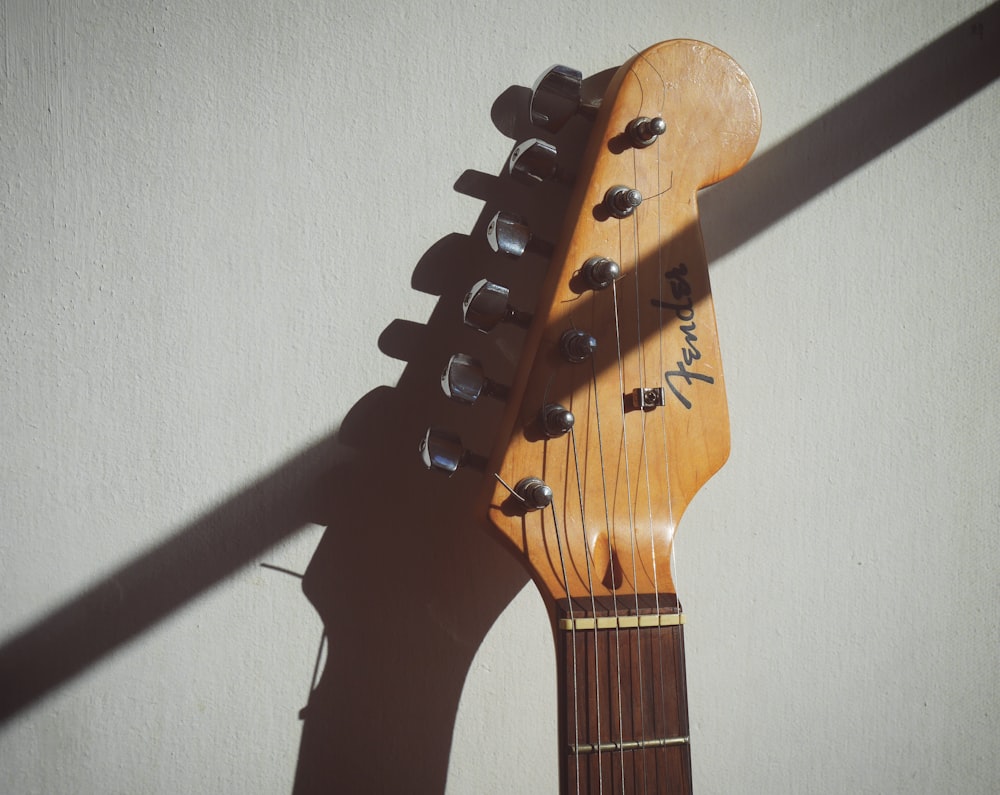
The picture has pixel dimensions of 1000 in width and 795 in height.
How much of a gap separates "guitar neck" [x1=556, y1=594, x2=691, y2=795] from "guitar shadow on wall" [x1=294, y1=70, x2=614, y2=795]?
179 mm

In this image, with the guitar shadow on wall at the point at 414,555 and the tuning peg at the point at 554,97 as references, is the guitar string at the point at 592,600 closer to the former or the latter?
the guitar shadow on wall at the point at 414,555

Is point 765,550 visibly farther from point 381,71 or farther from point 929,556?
point 381,71

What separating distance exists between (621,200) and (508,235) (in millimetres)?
123

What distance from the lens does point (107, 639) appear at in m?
0.77

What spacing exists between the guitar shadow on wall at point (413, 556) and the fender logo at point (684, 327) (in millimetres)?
173

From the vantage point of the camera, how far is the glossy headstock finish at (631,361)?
704 millimetres

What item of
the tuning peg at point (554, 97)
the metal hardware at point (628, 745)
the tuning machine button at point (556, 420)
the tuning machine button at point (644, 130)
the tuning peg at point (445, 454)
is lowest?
the metal hardware at point (628, 745)

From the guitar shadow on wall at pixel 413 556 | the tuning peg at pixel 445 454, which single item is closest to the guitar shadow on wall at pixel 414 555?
the guitar shadow on wall at pixel 413 556

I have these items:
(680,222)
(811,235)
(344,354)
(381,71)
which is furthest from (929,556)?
(381,71)

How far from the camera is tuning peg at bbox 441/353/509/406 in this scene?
0.69m

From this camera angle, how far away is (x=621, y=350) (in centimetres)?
73

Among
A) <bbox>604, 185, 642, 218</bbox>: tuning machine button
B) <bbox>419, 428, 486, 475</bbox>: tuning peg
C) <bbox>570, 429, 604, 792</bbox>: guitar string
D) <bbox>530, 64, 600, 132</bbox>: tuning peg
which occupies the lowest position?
<bbox>570, 429, 604, 792</bbox>: guitar string

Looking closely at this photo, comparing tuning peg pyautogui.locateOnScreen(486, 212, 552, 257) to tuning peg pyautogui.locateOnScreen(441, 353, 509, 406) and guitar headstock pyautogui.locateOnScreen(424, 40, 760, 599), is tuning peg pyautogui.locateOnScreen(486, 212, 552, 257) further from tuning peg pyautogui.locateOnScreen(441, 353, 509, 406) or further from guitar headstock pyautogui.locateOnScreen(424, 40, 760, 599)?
tuning peg pyautogui.locateOnScreen(441, 353, 509, 406)

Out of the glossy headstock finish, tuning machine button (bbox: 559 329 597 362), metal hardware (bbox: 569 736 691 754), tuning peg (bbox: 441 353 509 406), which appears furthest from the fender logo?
metal hardware (bbox: 569 736 691 754)
